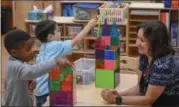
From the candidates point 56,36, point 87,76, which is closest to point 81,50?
point 56,36

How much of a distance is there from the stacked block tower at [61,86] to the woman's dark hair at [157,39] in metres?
0.45

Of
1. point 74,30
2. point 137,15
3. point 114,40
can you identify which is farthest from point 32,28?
→ point 114,40

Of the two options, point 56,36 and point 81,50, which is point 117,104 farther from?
point 81,50

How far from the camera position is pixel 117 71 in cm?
222

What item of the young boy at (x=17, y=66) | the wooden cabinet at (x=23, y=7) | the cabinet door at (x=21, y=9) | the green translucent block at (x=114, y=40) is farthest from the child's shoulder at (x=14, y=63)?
the cabinet door at (x=21, y=9)

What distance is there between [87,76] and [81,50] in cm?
226

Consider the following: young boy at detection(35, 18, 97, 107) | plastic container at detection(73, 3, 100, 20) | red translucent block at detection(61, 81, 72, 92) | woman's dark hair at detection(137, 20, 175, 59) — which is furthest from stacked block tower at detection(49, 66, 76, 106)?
plastic container at detection(73, 3, 100, 20)

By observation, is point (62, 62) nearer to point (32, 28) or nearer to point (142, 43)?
point (142, 43)

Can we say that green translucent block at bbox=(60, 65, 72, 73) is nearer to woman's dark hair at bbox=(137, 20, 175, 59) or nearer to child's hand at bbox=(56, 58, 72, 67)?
child's hand at bbox=(56, 58, 72, 67)

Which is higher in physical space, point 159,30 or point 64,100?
point 159,30

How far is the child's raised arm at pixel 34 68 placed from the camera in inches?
68.6

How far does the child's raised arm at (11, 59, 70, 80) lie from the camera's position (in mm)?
1743

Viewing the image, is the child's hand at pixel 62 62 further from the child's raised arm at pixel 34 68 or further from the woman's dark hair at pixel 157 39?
the woman's dark hair at pixel 157 39

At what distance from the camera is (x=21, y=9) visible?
5.83 metres
